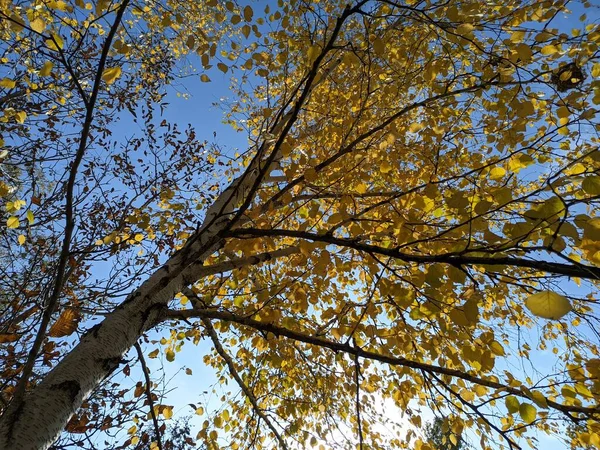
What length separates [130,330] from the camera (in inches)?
78.7

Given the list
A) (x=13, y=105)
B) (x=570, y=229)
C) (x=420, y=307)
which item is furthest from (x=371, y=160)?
(x=13, y=105)

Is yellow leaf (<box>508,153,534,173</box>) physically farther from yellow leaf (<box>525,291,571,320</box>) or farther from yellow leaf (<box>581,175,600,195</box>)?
yellow leaf (<box>525,291,571,320</box>)

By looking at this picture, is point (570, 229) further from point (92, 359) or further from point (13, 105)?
point (13, 105)

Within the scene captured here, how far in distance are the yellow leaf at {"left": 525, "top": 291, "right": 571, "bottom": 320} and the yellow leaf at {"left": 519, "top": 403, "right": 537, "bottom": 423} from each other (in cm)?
64

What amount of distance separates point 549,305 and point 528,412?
70cm

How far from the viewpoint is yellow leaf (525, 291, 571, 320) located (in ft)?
3.24

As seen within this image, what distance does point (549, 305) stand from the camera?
3.32 ft

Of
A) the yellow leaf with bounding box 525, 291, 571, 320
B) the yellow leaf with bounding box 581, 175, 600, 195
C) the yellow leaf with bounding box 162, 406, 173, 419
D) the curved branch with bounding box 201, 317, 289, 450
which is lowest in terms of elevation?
the yellow leaf with bounding box 162, 406, 173, 419

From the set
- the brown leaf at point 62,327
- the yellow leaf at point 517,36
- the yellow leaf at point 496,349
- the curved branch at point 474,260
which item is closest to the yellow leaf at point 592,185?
the curved branch at point 474,260

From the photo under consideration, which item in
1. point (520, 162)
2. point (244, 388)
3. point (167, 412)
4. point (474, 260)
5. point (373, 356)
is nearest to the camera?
point (474, 260)

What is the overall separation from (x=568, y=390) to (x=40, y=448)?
2.44 meters

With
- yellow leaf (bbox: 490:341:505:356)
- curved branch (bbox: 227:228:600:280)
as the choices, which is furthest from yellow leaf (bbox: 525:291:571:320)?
yellow leaf (bbox: 490:341:505:356)

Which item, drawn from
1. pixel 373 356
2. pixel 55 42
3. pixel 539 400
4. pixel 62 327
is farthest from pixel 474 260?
pixel 62 327

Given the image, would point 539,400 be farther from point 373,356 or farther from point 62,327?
point 62,327
